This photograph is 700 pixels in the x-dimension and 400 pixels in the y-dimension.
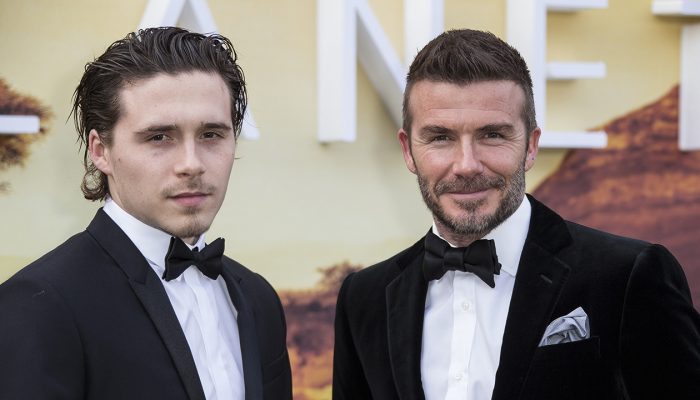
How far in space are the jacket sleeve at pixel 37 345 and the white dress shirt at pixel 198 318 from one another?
273 millimetres

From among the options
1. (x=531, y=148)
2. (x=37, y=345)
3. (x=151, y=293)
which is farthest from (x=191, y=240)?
(x=531, y=148)

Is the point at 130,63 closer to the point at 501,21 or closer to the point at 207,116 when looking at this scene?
the point at 207,116

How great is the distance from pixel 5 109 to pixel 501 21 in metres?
2.11

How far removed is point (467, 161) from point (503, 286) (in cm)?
33

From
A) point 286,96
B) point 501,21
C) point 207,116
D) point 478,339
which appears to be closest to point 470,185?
point 478,339

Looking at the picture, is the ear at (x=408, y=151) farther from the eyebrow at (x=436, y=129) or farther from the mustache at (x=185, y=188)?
the mustache at (x=185, y=188)

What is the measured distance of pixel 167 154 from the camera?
2223mm

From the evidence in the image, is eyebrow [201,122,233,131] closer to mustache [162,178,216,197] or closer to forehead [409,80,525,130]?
mustache [162,178,216,197]

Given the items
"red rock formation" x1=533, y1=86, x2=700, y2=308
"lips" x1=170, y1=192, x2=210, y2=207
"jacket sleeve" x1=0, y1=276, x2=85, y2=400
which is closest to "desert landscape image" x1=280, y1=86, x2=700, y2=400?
"red rock formation" x1=533, y1=86, x2=700, y2=308

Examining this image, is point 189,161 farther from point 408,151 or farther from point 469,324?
point 469,324

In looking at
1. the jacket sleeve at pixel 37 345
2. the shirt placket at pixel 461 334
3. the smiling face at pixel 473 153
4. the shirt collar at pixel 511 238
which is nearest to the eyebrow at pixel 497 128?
the smiling face at pixel 473 153

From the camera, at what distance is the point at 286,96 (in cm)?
400

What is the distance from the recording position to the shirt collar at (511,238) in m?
2.50

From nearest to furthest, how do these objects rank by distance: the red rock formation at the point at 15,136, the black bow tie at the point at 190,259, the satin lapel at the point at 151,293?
the satin lapel at the point at 151,293
the black bow tie at the point at 190,259
the red rock formation at the point at 15,136
